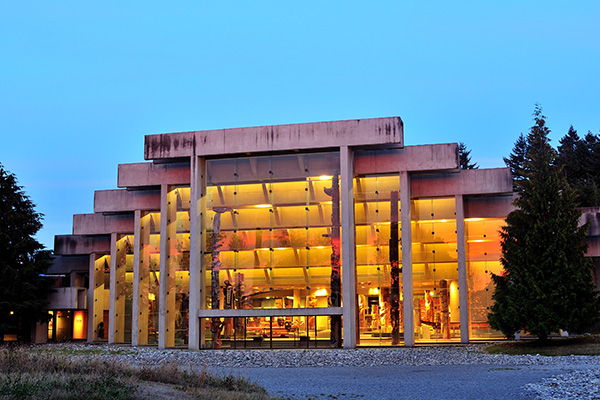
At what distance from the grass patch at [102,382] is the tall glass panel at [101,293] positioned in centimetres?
2972

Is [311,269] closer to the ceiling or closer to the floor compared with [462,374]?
closer to the ceiling

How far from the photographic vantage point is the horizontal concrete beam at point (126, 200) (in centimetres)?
4425

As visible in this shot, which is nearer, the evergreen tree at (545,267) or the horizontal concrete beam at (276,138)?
the evergreen tree at (545,267)

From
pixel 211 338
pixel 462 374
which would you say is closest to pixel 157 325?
pixel 211 338

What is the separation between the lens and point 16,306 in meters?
45.8

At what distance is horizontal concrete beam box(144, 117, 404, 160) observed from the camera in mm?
37875

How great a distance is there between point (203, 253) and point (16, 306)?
14453 millimetres

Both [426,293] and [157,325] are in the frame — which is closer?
[426,293]

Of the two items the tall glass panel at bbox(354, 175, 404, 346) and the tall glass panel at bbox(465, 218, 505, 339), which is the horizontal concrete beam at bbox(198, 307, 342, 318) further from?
the tall glass panel at bbox(465, 218, 505, 339)

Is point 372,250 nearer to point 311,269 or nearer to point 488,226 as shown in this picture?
point 311,269

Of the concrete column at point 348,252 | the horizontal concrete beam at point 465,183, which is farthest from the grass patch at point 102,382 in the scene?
the horizontal concrete beam at point 465,183

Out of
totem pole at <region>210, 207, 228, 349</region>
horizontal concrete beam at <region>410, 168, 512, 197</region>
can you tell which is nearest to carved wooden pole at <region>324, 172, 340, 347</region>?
horizontal concrete beam at <region>410, 168, 512, 197</region>

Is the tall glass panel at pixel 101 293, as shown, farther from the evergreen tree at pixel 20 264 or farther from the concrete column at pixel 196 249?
the concrete column at pixel 196 249

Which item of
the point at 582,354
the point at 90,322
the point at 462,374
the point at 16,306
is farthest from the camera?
the point at 90,322
